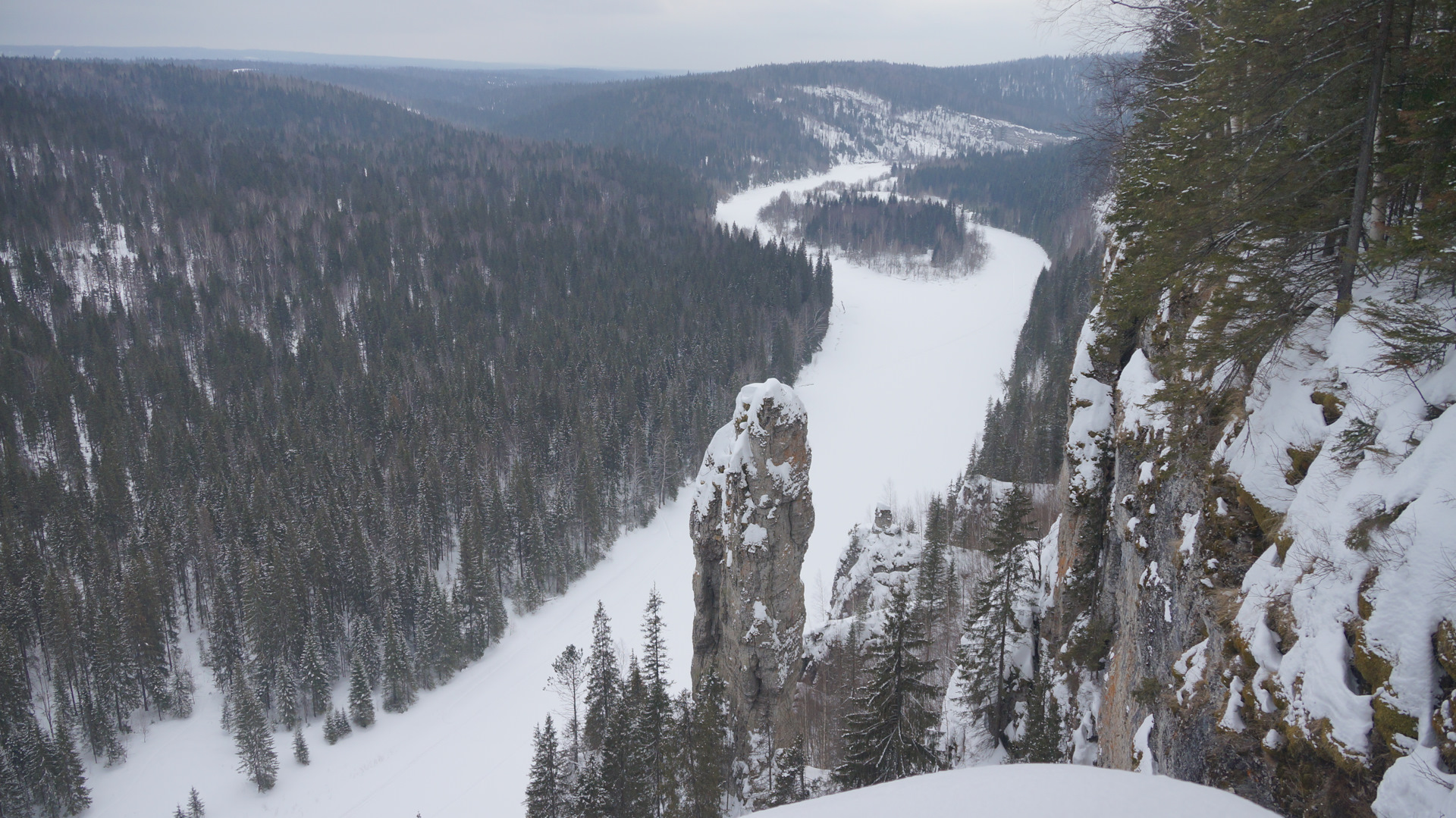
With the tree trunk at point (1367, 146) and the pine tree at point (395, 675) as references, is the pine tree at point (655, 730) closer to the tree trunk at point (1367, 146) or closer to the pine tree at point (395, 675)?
the tree trunk at point (1367, 146)

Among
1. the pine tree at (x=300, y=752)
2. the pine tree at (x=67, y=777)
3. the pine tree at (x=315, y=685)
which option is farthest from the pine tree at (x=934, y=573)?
the pine tree at (x=67, y=777)

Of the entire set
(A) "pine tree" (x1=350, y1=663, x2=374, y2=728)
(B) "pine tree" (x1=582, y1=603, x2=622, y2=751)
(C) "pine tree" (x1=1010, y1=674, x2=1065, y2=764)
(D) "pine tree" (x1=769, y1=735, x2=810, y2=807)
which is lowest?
(A) "pine tree" (x1=350, y1=663, x2=374, y2=728)

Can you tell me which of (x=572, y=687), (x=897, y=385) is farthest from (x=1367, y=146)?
(x=897, y=385)

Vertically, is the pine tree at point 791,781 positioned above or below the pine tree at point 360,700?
above

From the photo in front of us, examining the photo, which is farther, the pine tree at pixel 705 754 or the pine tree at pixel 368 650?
the pine tree at pixel 368 650

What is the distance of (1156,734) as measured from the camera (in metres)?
9.48

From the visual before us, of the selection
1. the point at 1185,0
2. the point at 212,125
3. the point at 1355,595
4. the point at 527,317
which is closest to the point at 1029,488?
the point at 1185,0

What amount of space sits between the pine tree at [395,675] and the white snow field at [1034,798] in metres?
42.9

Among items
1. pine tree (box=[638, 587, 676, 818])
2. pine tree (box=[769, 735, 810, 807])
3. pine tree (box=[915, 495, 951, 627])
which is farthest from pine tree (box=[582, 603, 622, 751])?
pine tree (box=[915, 495, 951, 627])

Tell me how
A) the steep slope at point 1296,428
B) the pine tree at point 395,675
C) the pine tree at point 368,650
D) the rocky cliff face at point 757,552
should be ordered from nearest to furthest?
the steep slope at point 1296,428 → the rocky cliff face at point 757,552 → the pine tree at point 395,675 → the pine tree at point 368,650

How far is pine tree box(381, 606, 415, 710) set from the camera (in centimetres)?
4175

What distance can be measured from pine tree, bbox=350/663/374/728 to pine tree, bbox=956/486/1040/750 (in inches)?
1393

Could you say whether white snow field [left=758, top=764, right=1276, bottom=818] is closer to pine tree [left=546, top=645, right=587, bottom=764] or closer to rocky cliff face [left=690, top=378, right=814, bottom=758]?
rocky cliff face [left=690, top=378, right=814, bottom=758]

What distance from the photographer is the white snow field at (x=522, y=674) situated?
3447cm
